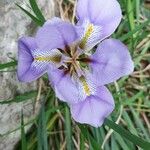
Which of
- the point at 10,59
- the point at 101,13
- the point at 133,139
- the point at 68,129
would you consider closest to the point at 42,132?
the point at 68,129

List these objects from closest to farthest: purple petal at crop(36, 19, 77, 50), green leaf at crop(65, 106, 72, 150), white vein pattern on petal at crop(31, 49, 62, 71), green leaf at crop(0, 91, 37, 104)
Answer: purple petal at crop(36, 19, 77, 50) < white vein pattern on petal at crop(31, 49, 62, 71) < green leaf at crop(0, 91, 37, 104) < green leaf at crop(65, 106, 72, 150)

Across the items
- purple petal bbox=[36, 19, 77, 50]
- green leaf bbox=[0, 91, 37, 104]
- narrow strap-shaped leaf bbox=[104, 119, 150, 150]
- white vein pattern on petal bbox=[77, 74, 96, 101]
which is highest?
purple petal bbox=[36, 19, 77, 50]

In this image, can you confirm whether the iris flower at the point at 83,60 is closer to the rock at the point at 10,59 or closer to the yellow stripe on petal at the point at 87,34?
the yellow stripe on petal at the point at 87,34

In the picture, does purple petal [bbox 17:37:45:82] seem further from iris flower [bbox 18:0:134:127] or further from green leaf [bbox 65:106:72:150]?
green leaf [bbox 65:106:72:150]

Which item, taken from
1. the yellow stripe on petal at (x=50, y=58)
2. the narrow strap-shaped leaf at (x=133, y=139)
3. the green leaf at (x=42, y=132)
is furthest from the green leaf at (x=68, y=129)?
the yellow stripe on petal at (x=50, y=58)

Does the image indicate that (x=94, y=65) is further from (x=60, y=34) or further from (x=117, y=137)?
(x=117, y=137)

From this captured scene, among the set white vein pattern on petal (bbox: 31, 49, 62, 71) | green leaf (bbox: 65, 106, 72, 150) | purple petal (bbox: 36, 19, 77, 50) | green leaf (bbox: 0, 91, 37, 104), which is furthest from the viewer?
green leaf (bbox: 65, 106, 72, 150)

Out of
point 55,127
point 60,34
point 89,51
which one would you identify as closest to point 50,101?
point 55,127

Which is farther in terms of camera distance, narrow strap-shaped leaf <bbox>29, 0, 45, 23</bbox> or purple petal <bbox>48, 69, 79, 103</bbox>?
narrow strap-shaped leaf <bbox>29, 0, 45, 23</bbox>

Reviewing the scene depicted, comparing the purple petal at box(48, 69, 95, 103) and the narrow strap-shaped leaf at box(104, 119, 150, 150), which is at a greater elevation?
the purple petal at box(48, 69, 95, 103)

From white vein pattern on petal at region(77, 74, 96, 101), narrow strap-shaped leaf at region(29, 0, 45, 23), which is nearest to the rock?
narrow strap-shaped leaf at region(29, 0, 45, 23)
